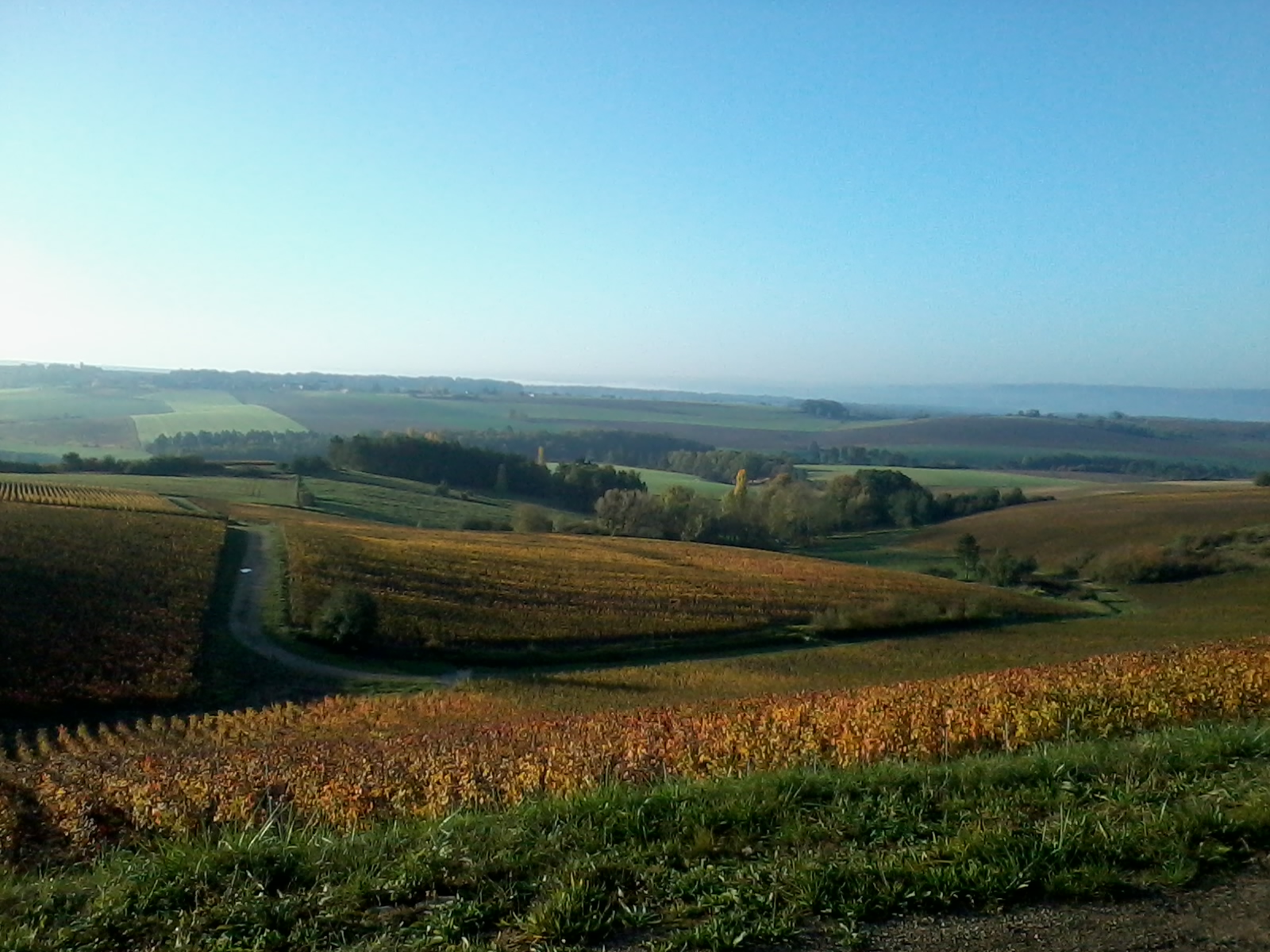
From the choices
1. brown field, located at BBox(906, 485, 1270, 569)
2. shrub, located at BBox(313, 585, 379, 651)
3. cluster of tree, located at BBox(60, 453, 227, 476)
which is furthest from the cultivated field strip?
brown field, located at BBox(906, 485, 1270, 569)

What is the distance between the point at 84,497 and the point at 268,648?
108 ft

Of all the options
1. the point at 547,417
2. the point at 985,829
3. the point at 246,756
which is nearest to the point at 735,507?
the point at 246,756

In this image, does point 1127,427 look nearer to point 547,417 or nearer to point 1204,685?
point 547,417

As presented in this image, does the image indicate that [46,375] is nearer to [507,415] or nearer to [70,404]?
[70,404]

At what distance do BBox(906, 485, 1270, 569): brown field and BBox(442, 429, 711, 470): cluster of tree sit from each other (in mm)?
60996

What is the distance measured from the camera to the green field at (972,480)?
93062mm

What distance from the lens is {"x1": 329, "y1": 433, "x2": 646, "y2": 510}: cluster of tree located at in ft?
307

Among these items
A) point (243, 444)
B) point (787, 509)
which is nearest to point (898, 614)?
point (787, 509)

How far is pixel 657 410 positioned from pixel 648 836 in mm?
181594

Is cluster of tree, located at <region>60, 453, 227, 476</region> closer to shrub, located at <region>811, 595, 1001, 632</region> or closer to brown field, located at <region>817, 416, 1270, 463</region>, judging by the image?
shrub, located at <region>811, 595, 1001, 632</region>

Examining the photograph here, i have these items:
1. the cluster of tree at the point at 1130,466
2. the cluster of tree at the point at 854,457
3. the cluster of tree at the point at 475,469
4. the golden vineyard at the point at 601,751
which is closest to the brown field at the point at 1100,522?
the cluster of tree at the point at 1130,466

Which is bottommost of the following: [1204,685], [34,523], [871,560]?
[871,560]

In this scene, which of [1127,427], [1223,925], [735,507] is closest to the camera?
[1223,925]

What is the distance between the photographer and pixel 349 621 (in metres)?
29.6
